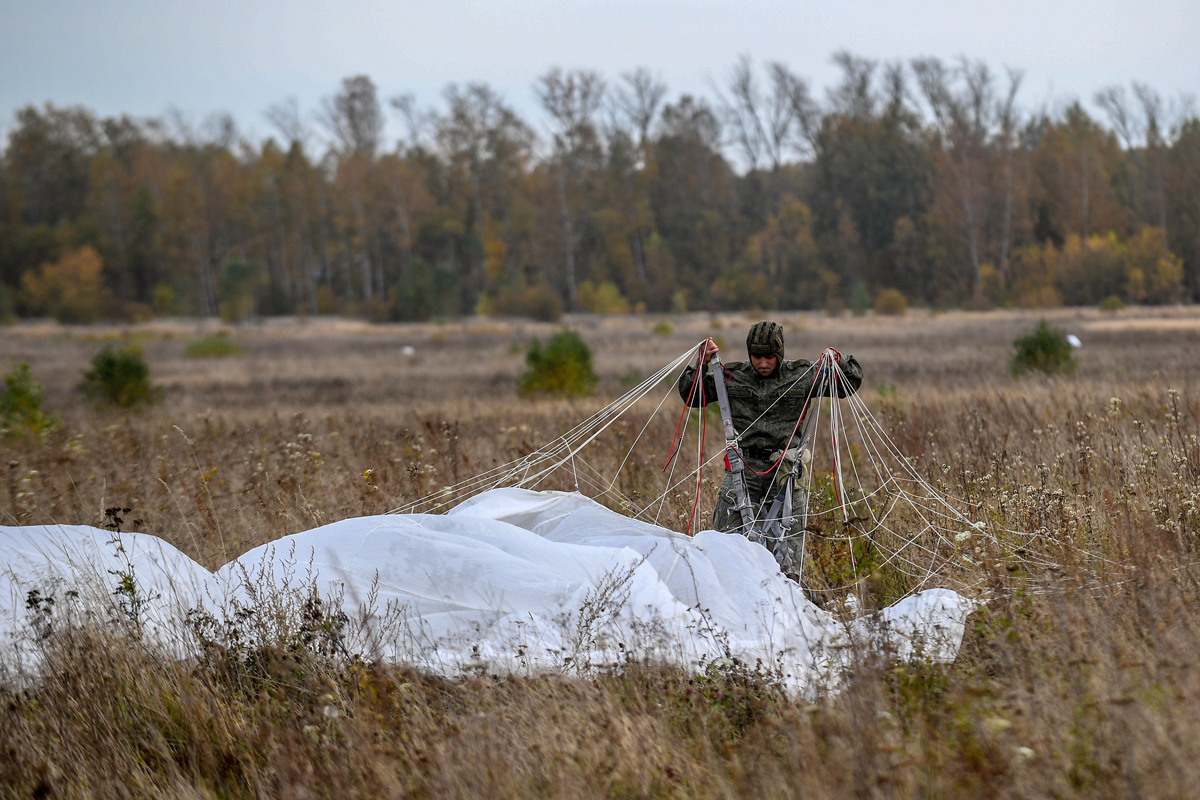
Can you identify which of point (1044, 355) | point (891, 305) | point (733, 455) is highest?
point (891, 305)

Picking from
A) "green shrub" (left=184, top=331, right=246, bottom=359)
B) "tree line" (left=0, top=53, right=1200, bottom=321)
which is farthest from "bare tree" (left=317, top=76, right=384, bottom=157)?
"green shrub" (left=184, top=331, right=246, bottom=359)

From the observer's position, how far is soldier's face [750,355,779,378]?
4.60 meters

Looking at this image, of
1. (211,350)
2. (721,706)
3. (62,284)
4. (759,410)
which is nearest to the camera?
(721,706)

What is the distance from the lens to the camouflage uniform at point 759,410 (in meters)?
4.64

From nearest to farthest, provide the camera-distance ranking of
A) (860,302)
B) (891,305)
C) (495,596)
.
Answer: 1. (495,596)
2. (891,305)
3. (860,302)

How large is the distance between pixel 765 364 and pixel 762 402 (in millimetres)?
210

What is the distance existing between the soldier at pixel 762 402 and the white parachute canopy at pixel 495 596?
69 centimetres

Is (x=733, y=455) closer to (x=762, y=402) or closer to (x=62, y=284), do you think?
(x=762, y=402)

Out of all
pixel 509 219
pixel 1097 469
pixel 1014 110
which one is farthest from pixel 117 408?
pixel 1014 110

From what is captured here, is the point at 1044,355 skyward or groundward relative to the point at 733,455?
groundward

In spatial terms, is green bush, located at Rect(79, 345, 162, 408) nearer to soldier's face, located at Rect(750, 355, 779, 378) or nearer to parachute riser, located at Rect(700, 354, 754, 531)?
parachute riser, located at Rect(700, 354, 754, 531)

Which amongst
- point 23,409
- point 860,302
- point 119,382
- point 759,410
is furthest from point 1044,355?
point 860,302

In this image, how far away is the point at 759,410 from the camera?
473cm

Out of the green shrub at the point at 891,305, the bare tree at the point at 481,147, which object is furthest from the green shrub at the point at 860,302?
the bare tree at the point at 481,147
